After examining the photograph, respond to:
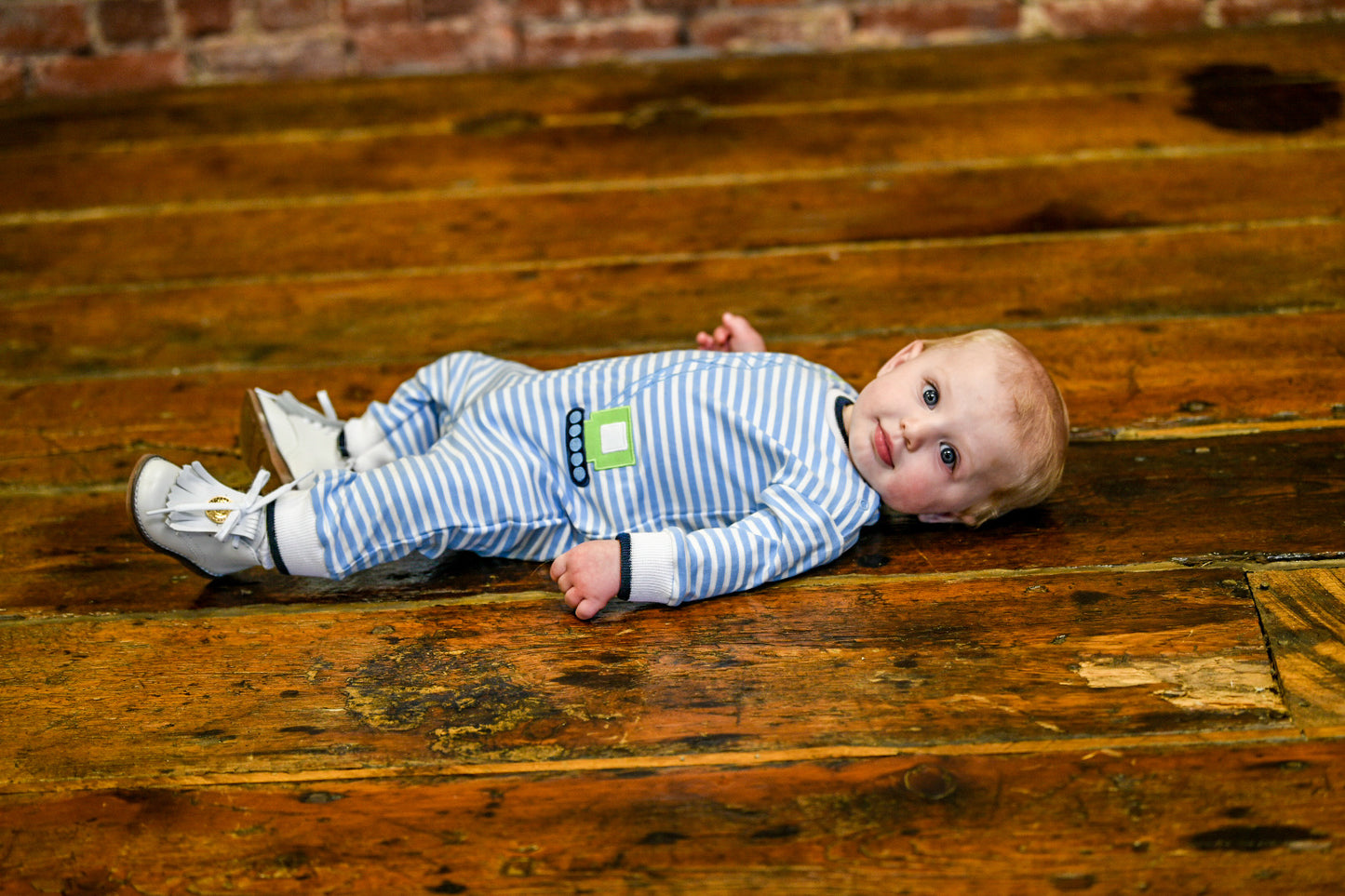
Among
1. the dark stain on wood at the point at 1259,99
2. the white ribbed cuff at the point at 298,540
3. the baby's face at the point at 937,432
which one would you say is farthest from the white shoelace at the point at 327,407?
the dark stain on wood at the point at 1259,99

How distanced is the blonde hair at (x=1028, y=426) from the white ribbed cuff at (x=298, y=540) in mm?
598

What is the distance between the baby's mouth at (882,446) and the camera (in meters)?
1.11

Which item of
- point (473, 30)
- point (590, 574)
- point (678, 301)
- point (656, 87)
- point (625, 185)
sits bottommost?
point (590, 574)

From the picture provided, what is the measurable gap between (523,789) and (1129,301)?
0.99m

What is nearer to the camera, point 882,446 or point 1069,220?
point 882,446

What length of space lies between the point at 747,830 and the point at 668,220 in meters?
1.05

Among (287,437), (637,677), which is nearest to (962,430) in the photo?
(637,677)

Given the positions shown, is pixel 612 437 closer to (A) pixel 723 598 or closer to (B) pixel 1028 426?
(A) pixel 723 598

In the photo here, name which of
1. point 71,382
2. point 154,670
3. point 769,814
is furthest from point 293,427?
point 769,814

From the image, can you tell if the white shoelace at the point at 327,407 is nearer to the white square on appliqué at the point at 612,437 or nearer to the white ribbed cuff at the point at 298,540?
the white ribbed cuff at the point at 298,540

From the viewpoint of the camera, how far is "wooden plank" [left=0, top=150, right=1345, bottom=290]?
1.66 metres

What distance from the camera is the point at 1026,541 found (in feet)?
3.76

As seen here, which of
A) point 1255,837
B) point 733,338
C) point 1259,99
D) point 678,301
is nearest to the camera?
point 1255,837

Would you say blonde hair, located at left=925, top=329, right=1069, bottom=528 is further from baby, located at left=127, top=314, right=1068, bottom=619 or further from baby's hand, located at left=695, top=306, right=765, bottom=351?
baby's hand, located at left=695, top=306, right=765, bottom=351
